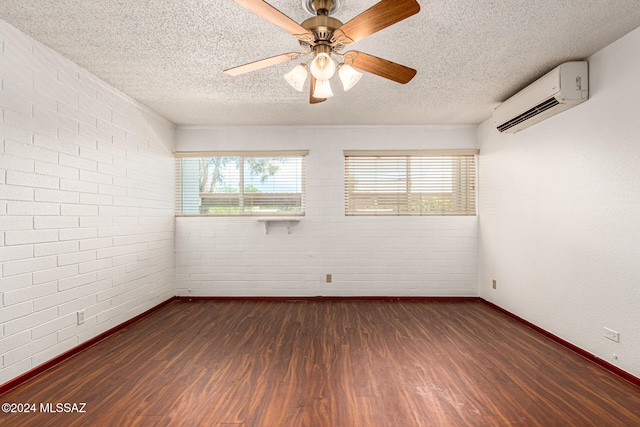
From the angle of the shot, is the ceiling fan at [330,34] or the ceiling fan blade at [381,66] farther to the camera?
the ceiling fan blade at [381,66]

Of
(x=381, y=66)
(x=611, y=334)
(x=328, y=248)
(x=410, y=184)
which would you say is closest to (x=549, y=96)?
(x=381, y=66)

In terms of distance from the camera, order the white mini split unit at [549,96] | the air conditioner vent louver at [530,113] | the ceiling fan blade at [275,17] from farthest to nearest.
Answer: the air conditioner vent louver at [530,113]
the white mini split unit at [549,96]
the ceiling fan blade at [275,17]

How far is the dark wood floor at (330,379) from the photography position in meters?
1.92

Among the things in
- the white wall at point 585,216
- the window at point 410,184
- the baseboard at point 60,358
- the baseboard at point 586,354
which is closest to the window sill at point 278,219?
the window at point 410,184

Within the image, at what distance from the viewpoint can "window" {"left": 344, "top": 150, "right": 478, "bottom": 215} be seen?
470cm

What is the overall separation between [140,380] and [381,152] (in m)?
3.86

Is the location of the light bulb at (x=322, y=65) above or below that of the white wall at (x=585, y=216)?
above

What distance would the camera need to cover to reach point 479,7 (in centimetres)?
203

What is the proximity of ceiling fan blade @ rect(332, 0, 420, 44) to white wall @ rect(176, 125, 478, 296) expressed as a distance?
2.95 m

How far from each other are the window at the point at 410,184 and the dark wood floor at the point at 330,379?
5.68ft

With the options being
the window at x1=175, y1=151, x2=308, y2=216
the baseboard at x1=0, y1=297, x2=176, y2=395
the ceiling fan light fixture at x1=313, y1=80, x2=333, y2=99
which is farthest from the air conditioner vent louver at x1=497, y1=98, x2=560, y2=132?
the baseboard at x1=0, y1=297, x2=176, y2=395

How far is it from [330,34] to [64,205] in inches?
101

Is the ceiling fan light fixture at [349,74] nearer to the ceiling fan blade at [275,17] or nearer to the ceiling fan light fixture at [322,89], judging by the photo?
the ceiling fan light fixture at [322,89]

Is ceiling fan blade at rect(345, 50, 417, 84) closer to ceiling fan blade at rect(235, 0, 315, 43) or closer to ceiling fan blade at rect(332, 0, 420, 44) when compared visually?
ceiling fan blade at rect(332, 0, 420, 44)
